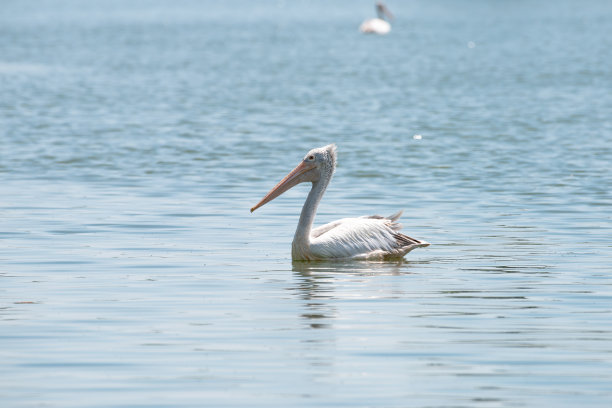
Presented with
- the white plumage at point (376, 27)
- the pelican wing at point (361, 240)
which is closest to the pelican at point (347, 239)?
the pelican wing at point (361, 240)

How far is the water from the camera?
737cm

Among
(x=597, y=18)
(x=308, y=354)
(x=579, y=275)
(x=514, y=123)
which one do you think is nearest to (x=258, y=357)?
(x=308, y=354)

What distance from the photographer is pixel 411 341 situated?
823cm

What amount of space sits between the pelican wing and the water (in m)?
0.22

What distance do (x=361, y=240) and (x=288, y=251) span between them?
89cm

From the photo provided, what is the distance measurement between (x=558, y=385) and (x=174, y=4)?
140 m

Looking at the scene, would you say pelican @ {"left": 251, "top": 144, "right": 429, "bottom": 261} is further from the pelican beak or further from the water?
the water

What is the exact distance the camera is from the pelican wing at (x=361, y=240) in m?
11.4

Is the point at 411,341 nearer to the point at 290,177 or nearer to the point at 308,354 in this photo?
the point at 308,354

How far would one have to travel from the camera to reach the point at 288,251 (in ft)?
39.7

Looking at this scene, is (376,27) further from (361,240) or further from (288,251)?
(361,240)

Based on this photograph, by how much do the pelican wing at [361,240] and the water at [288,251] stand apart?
0.22m

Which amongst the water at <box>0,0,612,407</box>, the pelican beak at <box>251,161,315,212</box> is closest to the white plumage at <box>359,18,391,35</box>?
the water at <box>0,0,612,407</box>

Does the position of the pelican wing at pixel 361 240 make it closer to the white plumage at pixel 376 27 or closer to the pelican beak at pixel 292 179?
the pelican beak at pixel 292 179
